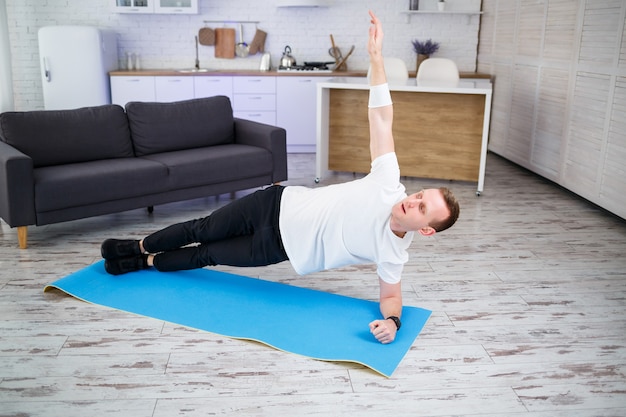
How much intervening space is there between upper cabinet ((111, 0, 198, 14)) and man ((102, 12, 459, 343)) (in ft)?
14.3

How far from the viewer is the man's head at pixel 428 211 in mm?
2244

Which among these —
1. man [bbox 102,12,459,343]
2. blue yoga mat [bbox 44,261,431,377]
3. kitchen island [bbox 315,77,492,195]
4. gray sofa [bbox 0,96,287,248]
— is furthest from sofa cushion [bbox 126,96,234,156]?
man [bbox 102,12,459,343]

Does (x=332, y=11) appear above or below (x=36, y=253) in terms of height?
above

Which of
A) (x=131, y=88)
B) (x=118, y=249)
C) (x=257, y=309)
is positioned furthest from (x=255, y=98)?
(x=257, y=309)

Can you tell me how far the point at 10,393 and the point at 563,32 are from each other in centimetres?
494

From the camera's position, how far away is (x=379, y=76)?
2.52 m

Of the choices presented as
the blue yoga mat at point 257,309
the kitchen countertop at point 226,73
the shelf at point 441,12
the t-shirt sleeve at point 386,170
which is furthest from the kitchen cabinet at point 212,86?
the t-shirt sleeve at point 386,170

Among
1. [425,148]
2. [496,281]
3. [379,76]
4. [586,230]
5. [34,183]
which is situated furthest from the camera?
[425,148]

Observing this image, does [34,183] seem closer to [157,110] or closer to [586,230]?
[157,110]

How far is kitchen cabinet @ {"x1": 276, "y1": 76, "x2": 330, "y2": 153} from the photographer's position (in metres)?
6.66

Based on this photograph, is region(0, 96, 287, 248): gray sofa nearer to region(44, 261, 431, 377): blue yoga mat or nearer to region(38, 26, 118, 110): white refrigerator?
region(44, 261, 431, 377): blue yoga mat

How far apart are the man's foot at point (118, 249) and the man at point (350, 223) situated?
331mm

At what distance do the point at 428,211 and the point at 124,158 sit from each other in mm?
2855

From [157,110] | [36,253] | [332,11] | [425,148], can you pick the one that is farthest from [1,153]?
[332,11]
